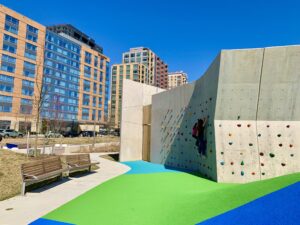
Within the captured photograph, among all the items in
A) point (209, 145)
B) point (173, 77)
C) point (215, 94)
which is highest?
point (173, 77)

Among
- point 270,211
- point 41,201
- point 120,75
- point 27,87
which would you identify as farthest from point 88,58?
point 270,211

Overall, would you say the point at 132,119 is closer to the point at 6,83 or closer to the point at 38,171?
the point at 38,171

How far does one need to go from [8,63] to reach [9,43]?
14.8 ft

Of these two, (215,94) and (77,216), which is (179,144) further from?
(77,216)

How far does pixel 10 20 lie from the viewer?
55812mm

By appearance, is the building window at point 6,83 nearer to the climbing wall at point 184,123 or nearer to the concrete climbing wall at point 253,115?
the climbing wall at point 184,123

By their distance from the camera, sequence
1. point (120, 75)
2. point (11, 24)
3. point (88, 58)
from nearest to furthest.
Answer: point (11, 24) → point (88, 58) → point (120, 75)

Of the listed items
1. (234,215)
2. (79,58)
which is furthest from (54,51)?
(234,215)

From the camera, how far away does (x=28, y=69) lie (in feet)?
198

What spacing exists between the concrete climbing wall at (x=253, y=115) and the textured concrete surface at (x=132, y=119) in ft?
27.5

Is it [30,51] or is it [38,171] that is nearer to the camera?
[38,171]

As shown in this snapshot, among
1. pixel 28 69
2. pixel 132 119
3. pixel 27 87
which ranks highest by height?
pixel 28 69

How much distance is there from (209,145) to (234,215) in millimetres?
5565

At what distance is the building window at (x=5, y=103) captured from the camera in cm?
5438
